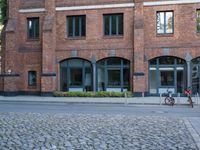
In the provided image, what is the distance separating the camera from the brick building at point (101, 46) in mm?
31328

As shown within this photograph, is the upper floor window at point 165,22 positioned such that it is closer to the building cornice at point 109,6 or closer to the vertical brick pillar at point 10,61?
the building cornice at point 109,6

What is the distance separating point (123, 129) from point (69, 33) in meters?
24.5

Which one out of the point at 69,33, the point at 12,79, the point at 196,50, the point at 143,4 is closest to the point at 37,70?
the point at 12,79

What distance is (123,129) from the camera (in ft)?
34.7

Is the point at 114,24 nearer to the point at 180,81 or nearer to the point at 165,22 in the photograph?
the point at 165,22

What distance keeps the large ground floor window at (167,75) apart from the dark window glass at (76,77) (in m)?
6.61

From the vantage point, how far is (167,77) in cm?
3212

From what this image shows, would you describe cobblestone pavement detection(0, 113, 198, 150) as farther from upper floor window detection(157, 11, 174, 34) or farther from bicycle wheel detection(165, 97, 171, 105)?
upper floor window detection(157, 11, 174, 34)

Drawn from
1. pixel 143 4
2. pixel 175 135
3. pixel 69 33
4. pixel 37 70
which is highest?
pixel 143 4

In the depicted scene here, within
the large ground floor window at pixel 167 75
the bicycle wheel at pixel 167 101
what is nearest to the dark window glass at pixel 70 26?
the large ground floor window at pixel 167 75

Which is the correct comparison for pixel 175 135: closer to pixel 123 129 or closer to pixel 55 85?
pixel 123 129

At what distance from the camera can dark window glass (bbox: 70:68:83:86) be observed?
34000 mm

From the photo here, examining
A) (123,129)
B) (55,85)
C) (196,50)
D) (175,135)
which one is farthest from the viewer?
(55,85)

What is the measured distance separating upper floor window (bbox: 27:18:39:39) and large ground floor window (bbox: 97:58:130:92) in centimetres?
704
